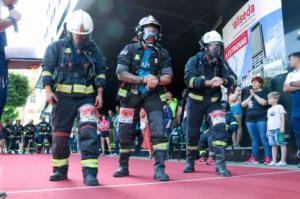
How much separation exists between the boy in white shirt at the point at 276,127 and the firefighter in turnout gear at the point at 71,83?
12.7ft

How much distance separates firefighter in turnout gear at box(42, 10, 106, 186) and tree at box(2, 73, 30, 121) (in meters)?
40.0

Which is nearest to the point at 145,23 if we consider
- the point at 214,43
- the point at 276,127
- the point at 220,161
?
the point at 214,43

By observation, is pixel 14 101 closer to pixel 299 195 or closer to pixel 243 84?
pixel 243 84

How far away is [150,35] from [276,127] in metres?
3.42

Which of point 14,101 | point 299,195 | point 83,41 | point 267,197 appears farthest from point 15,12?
point 14,101

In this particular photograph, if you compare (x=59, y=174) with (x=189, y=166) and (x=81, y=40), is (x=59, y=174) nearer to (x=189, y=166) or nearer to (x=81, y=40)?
(x=81, y=40)

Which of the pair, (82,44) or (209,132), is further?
(209,132)

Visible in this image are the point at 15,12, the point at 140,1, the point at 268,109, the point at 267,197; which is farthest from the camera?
the point at 140,1

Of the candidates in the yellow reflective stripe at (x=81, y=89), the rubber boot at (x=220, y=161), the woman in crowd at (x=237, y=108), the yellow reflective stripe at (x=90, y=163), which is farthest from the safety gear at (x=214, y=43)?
the woman in crowd at (x=237, y=108)

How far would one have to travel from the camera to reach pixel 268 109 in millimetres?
6887

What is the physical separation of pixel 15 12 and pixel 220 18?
30.3 feet

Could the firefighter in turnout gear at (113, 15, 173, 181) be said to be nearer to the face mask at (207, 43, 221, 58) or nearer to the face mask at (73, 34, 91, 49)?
the face mask at (73, 34, 91, 49)

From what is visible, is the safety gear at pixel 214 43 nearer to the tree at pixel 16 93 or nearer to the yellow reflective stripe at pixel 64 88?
the yellow reflective stripe at pixel 64 88

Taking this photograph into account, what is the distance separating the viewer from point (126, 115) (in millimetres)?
4551
